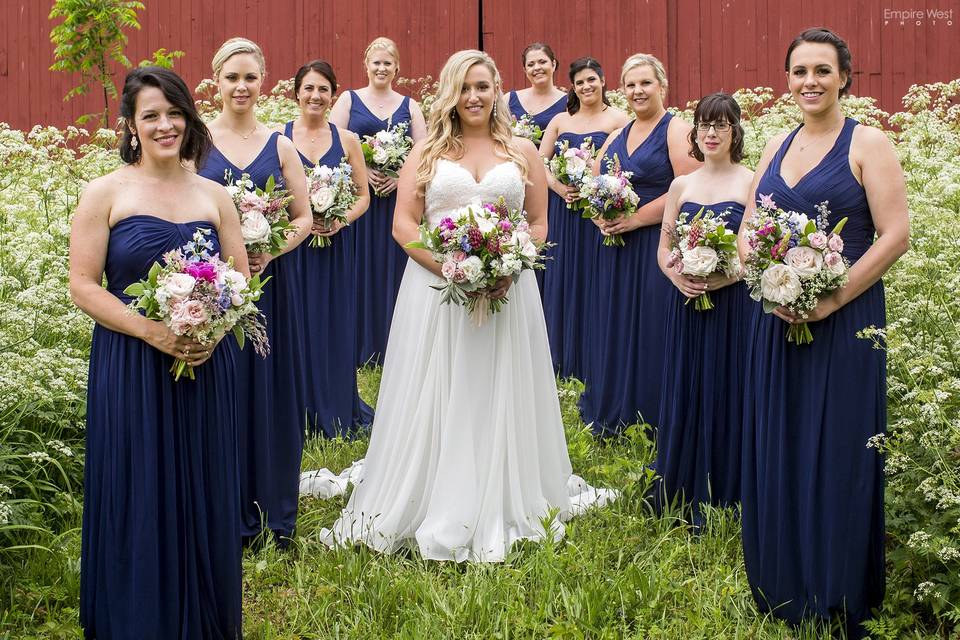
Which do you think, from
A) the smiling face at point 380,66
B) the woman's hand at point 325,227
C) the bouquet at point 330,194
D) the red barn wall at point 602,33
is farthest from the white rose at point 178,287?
the red barn wall at point 602,33

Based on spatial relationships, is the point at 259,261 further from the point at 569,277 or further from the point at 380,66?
the point at 380,66

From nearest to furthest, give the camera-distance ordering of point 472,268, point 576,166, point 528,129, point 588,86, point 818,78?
point 818,78 → point 472,268 → point 576,166 → point 588,86 → point 528,129

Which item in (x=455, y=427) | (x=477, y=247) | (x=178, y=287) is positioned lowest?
(x=455, y=427)

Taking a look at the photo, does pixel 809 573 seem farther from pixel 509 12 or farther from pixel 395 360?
pixel 509 12

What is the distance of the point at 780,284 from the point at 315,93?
14.5 feet

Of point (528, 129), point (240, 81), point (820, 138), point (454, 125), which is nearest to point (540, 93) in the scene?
point (528, 129)

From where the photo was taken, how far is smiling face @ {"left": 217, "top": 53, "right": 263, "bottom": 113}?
19.5 feet

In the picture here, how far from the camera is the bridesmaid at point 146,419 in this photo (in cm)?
409

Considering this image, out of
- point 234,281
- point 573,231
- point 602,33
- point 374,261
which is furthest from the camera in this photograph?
point 602,33

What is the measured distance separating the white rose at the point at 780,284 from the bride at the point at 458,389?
4.86 ft

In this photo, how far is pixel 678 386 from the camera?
20.2 feet

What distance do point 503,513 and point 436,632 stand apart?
3.74 feet

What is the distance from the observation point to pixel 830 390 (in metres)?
4.50

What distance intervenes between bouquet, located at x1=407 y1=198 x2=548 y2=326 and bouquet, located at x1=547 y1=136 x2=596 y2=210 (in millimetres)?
2773
